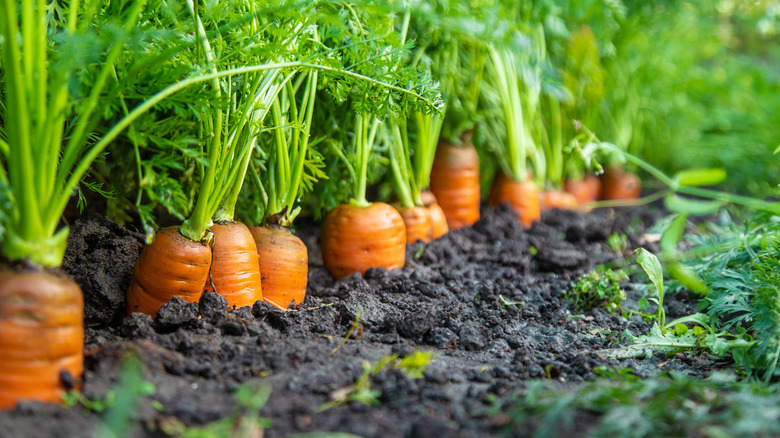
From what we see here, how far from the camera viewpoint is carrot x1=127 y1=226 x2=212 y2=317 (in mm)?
1762

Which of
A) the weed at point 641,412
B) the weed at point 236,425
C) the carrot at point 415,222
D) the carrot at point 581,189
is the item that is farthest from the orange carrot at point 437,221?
the weed at point 236,425

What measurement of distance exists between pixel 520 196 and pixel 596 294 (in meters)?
1.25

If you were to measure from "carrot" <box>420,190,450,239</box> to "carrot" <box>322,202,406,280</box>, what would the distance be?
48 centimetres

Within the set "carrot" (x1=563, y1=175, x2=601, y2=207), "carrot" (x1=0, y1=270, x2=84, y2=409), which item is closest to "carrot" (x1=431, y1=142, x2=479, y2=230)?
"carrot" (x1=563, y1=175, x2=601, y2=207)

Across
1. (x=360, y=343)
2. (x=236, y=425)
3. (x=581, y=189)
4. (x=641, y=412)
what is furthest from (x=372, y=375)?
(x=581, y=189)

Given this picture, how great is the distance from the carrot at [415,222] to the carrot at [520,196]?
2.47ft

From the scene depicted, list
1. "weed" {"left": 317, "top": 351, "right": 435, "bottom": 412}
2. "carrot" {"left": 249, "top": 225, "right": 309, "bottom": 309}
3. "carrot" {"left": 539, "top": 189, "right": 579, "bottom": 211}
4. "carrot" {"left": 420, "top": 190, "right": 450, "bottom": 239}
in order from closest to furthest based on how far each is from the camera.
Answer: "weed" {"left": 317, "top": 351, "right": 435, "bottom": 412} → "carrot" {"left": 249, "top": 225, "right": 309, "bottom": 309} → "carrot" {"left": 420, "top": 190, "right": 450, "bottom": 239} → "carrot" {"left": 539, "top": 189, "right": 579, "bottom": 211}

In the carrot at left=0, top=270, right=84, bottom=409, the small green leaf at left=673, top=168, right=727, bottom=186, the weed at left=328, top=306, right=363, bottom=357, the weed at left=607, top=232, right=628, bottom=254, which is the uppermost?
the small green leaf at left=673, top=168, right=727, bottom=186

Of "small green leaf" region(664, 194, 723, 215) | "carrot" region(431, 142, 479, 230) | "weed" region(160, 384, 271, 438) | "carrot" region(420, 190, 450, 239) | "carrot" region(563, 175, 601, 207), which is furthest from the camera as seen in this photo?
"carrot" region(563, 175, 601, 207)

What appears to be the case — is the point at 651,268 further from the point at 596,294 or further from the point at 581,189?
the point at 581,189

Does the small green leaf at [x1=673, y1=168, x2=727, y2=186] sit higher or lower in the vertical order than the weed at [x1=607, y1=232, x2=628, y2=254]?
higher

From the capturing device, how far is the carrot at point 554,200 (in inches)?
146

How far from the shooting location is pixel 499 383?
144 centimetres

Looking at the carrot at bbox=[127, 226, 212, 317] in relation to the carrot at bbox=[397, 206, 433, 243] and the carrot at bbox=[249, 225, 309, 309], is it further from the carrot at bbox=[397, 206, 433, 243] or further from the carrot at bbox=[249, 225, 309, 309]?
the carrot at bbox=[397, 206, 433, 243]
